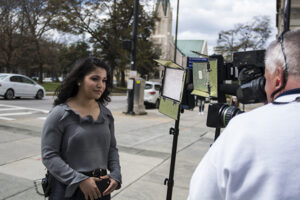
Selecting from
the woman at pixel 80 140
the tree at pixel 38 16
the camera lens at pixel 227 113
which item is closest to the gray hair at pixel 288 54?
the camera lens at pixel 227 113

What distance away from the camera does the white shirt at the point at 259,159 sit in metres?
0.84

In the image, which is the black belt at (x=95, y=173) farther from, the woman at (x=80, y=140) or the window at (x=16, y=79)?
the window at (x=16, y=79)

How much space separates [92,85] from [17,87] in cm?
1601

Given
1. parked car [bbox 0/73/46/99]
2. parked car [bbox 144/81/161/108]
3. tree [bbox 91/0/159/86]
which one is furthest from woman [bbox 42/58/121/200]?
tree [bbox 91/0/159/86]

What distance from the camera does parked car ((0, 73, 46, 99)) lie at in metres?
15.5

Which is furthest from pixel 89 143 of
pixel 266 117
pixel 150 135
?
pixel 150 135

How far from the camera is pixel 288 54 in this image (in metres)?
0.98

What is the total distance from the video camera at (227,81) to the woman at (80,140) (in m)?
0.86

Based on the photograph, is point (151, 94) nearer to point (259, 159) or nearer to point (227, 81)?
point (227, 81)

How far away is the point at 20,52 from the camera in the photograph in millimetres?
33312

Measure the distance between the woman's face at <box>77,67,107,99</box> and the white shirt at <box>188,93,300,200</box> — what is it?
1.26 m

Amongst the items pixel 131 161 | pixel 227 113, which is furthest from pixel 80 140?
pixel 131 161

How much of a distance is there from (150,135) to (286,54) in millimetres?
7152

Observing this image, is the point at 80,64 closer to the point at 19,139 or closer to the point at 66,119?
the point at 66,119
